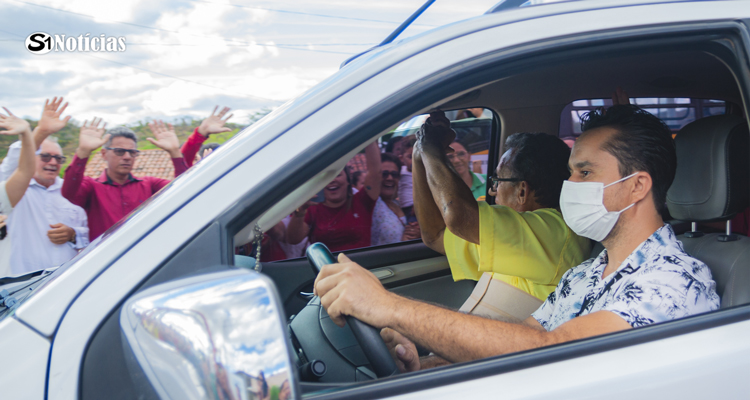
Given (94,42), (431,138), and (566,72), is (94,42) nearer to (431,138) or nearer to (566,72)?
(431,138)

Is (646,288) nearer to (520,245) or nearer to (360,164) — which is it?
(520,245)

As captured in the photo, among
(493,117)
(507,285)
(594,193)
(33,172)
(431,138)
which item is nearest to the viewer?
(594,193)

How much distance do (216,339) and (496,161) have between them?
107 inches

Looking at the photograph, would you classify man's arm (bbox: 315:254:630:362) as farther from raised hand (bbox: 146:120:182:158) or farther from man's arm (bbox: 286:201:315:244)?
raised hand (bbox: 146:120:182:158)

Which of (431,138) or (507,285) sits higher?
(431,138)

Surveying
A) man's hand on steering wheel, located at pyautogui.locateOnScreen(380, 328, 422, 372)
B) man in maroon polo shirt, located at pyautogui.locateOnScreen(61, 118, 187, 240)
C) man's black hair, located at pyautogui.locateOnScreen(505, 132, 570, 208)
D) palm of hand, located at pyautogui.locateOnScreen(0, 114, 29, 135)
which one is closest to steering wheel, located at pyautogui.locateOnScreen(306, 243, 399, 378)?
man's hand on steering wheel, located at pyautogui.locateOnScreen(380, 328, 422, 372)

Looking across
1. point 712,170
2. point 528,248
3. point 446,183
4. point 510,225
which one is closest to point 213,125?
point 446,183

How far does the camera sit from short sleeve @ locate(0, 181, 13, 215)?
10.6 feet

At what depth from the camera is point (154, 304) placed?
791 millimetres

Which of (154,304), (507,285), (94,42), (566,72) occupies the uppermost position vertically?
(94,42)

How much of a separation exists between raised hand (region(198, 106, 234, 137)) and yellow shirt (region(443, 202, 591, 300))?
2392 millimetres

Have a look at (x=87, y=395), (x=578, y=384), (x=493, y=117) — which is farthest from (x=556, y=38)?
(x=493, y=117)

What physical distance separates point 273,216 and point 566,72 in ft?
5.17

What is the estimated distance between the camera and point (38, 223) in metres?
3.33
